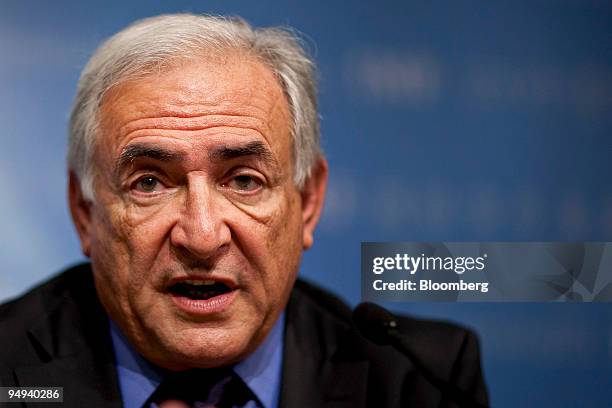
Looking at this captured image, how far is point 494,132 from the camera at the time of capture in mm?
2252

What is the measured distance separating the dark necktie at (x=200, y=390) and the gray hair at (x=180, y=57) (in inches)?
17.9

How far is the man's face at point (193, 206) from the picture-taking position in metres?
1.85

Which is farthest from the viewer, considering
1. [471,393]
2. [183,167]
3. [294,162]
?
[471,393]

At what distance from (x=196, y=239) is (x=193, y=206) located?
7 centimetres

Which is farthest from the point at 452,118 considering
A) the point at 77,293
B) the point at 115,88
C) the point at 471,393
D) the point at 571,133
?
the point at 77,293

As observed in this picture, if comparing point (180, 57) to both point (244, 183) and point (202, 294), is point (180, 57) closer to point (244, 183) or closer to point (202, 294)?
point (244, 183)

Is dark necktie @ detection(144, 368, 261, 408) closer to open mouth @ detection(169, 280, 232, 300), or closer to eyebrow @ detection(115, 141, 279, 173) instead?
open mouth @ detection(169, 280, 232, 300)

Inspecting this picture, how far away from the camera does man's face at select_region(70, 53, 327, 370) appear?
6.08 feet

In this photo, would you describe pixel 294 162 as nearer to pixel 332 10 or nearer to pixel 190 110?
pixel 190 110

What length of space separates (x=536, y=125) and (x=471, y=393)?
684 millimetres

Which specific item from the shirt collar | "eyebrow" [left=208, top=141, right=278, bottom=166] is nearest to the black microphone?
the shirt collar
